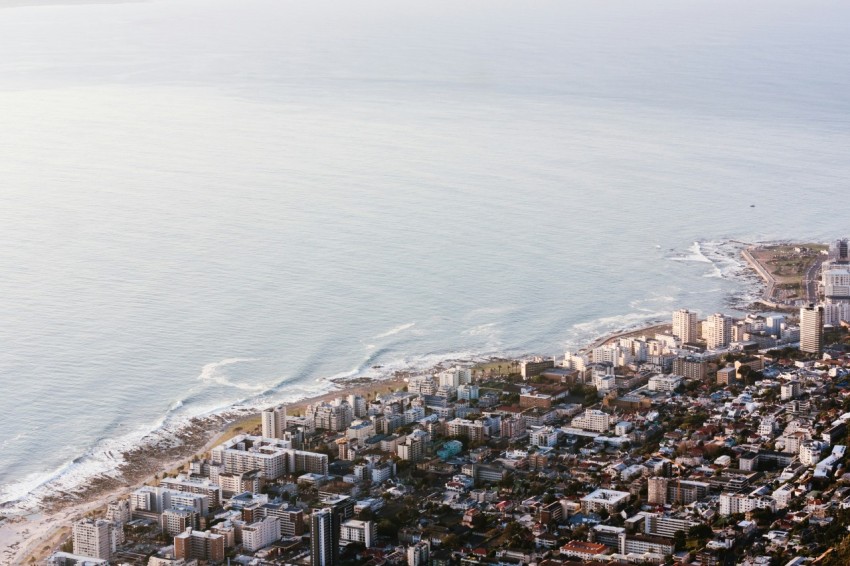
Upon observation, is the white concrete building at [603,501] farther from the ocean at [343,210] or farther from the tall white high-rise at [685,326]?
the tall white high-rise at [685,326]

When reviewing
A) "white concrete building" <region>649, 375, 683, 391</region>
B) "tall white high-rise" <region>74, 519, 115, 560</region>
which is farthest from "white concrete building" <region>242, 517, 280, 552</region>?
"white concrete building" <region>649, 375, 683, 391</region>

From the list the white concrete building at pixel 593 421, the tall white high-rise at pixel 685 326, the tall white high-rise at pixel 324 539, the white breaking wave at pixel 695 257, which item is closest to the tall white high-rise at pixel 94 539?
the tall white high-rise at pixel 324 539

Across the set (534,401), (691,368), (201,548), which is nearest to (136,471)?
(201,548)

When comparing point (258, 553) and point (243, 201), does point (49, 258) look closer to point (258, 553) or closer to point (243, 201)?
point (243, 201)

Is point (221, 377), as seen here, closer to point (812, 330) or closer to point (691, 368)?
point (691, 368)

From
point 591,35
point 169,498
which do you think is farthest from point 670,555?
point 591,35
